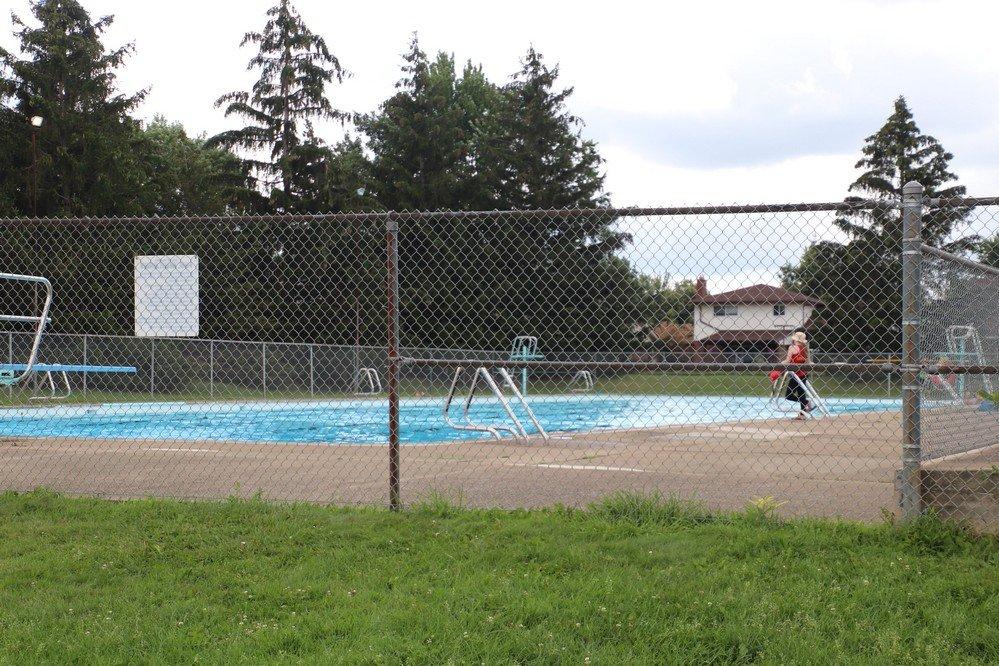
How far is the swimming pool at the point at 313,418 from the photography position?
48.3ft

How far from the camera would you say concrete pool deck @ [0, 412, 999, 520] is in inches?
253

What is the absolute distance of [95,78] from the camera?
2870cm

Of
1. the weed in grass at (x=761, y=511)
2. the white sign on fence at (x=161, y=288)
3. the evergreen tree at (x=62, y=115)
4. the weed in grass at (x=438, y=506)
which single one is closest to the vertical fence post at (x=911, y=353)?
the weed in grass at (x=761, y=511)

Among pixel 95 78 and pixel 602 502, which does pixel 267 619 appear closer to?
pixel 602 502

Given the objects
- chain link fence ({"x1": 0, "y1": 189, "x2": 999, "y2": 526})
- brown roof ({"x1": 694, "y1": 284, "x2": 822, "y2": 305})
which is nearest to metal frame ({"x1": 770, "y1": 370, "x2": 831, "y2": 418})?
A: chain link fence ({"x1": 0, "y1": 189, "x2": 999, "y2": 526})

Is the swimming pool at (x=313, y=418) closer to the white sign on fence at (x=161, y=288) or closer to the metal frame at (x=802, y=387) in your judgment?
the metal frame at (x=802, y=387)

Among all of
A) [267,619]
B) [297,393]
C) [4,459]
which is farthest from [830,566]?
[297,393]

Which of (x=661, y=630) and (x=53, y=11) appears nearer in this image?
(x=661, y=630)

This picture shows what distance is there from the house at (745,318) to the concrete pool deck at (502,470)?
3.33 ft

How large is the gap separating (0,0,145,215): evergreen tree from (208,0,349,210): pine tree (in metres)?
5.83

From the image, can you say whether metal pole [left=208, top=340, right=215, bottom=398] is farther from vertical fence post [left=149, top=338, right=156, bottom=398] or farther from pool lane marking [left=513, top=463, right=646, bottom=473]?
pool lane marking [left=513, top=463, right=646, bottom=473]

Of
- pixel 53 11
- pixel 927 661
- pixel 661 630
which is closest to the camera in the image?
pixel 927 661

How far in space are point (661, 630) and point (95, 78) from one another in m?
29.6

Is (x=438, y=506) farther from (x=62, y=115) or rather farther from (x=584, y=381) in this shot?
(x=62, y=115)
